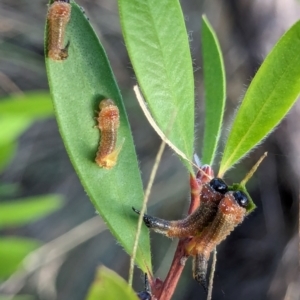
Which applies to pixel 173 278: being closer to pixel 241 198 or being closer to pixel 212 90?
pixel 241 198

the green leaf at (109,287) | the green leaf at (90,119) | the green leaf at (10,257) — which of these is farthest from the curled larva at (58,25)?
the green leaf at (10,257)

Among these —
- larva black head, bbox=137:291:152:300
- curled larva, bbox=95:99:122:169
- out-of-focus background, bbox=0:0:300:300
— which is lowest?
out-of-focus background, bbox=0:0:300:300

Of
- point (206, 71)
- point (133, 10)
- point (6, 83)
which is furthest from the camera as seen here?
point (6, 83)

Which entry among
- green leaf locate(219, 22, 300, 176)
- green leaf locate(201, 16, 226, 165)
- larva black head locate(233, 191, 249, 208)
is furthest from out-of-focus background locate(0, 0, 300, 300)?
larva black head locate(233, 191, 249, 208)

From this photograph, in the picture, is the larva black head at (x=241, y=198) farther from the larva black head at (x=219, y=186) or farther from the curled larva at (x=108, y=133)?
the curled larva at (x=108, y=133)

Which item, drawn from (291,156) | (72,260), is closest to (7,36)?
(72,260)

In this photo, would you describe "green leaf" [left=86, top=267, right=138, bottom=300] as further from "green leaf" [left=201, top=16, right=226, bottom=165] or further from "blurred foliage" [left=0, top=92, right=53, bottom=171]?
"blurred foliage" [left=0, top=92, right=53, bottom=171]

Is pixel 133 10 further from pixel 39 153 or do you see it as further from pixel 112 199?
pixel 39 153
